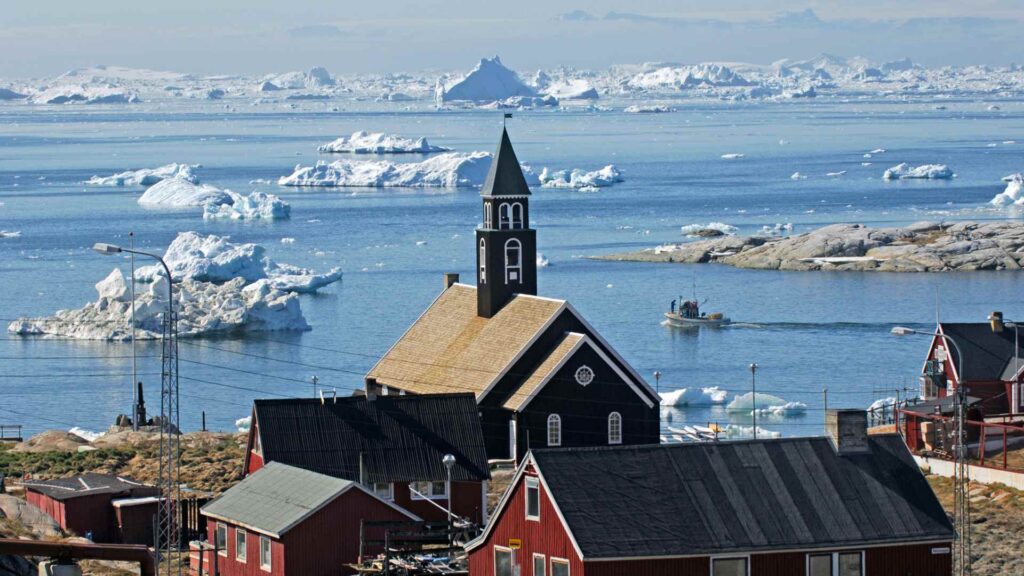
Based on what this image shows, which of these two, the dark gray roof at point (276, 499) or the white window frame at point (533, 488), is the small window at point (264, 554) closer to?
the dark gray roof at point (276, 499)

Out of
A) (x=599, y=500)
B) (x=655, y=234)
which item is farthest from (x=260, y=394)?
(x=655, y=234)

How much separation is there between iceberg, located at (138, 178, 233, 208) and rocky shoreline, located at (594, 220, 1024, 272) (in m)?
36.6

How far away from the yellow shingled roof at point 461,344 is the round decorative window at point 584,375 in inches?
44.6

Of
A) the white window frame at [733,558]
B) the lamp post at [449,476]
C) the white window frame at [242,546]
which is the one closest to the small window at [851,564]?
the white window frame at [733,558]

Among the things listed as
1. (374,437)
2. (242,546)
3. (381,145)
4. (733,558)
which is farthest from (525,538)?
(381,145)

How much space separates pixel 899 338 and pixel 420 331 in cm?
3345

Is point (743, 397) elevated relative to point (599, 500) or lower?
lower

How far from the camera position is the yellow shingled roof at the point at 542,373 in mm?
33594

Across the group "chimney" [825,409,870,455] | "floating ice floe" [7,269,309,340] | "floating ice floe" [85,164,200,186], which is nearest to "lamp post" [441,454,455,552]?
"chimney" [825,409,870,455]

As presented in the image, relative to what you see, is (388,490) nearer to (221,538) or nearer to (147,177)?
(221,538)

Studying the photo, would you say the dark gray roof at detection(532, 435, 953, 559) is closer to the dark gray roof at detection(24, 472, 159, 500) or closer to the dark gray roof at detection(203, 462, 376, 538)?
the dark gray roof at detection(203, 462, 376, 538)

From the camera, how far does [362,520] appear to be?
80.7 feet

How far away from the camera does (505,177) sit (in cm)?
3719

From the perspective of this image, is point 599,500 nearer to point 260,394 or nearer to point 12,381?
point 260,394
